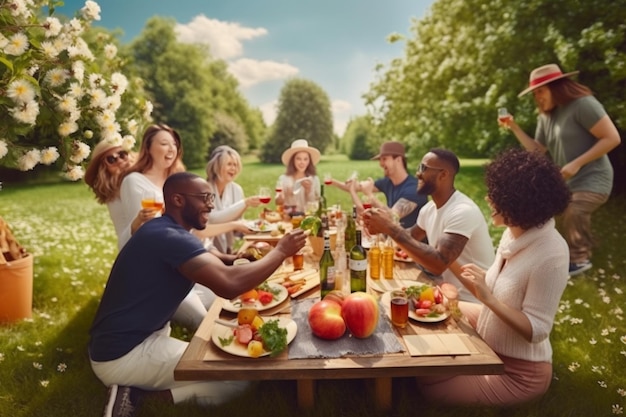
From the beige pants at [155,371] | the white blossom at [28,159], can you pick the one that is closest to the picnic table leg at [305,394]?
the beige pants at [155,371]

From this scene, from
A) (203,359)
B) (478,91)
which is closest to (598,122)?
(203,359)

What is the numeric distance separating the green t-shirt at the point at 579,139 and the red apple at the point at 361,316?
4.82 meters

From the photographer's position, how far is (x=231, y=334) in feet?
6.93

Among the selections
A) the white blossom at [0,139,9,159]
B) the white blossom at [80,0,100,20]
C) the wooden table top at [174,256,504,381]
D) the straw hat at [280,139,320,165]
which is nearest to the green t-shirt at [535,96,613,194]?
the straw hat at [280,139,320,165]

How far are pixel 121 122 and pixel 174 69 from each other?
3428 cm

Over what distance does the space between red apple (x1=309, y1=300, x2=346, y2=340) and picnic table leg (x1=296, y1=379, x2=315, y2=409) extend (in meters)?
0.67

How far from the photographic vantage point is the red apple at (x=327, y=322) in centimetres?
208

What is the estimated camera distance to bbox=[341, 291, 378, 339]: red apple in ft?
6.78

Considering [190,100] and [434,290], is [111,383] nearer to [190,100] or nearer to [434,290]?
[434,290]

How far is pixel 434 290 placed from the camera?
245 cm

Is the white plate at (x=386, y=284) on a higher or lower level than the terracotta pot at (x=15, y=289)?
higher

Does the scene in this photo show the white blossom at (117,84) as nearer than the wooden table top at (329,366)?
No

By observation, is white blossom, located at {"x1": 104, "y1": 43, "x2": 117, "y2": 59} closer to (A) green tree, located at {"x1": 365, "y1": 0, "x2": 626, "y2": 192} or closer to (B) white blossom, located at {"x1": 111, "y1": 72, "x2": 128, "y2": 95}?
(B) white blossom, located at {"x1": 111, "y1": 72, "x2": 128, "y2": 95}

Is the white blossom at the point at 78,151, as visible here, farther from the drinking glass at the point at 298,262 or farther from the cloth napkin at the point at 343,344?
the cloth napkin at the point at 343,344
